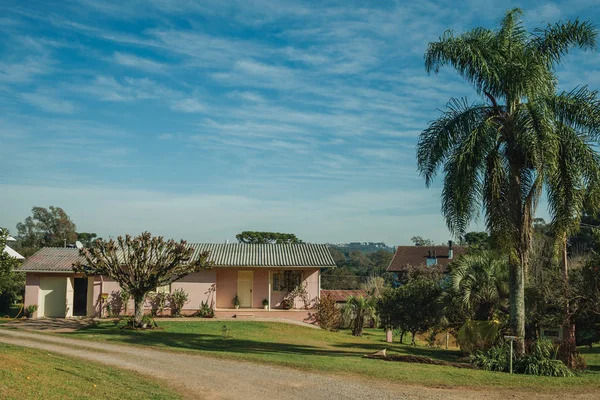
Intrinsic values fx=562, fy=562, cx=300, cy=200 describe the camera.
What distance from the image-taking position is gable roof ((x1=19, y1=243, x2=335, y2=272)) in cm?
2944

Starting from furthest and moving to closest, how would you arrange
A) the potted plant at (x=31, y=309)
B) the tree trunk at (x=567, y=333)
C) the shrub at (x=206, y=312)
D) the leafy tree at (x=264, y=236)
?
1. the leafy tree at (x=264, y=236)
2. the shrub at (x=206, y=312)
3. the potted plant at (x=31, y=309)
4. the tree trunk at (x=567, y=333)

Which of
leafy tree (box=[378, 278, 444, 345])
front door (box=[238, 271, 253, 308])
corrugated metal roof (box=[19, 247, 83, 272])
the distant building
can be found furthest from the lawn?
the distant building

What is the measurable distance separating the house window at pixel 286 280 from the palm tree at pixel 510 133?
14.7 meters

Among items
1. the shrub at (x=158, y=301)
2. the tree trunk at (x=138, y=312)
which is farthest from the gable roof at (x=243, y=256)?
the tree trunk at (x=138, y=312)

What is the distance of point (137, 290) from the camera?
23.7 meters

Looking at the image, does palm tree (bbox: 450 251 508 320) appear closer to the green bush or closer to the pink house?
the green bush

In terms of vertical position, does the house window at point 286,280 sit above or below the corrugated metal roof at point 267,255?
below

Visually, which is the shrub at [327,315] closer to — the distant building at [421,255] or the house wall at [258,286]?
the house wall at [258,286]

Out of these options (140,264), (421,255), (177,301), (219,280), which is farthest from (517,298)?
(421,255)

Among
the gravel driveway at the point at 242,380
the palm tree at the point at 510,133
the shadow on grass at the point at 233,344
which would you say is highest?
the palm tree at the point at 510,133

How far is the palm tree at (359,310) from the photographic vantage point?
29375mm

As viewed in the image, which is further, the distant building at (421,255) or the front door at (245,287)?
the distant building at (421,255)

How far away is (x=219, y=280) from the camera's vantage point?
31250mm

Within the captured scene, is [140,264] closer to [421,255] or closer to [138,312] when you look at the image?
[138,312]
